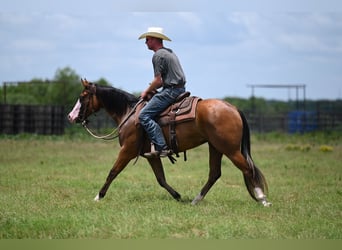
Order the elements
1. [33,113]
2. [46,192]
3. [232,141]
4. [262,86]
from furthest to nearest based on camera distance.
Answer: [262,86] < [33,113] < [46,192] < [232,141]

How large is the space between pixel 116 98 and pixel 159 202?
6.21ft

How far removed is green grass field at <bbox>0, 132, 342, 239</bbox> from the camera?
7.24 meters

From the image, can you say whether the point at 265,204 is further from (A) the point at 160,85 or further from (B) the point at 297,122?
(B) the point at 297,122

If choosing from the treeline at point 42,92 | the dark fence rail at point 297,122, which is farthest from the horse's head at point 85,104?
the treeline at point 42,92

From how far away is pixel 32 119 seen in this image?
29.4 m

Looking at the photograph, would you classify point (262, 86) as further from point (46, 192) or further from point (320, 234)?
point (320, 234)

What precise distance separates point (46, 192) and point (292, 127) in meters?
27.7

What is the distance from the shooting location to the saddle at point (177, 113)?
9.59m

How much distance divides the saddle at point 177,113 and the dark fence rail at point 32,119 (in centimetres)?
1917

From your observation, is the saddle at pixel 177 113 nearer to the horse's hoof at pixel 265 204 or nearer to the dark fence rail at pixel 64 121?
the horse's hoof at pixel 265 204

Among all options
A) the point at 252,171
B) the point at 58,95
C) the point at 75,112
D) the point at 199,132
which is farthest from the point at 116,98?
the point at 58,95

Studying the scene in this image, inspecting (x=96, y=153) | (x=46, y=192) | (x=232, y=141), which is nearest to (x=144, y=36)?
(x=232, y=141)

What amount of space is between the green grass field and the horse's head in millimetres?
1302

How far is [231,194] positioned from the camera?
1107cm
